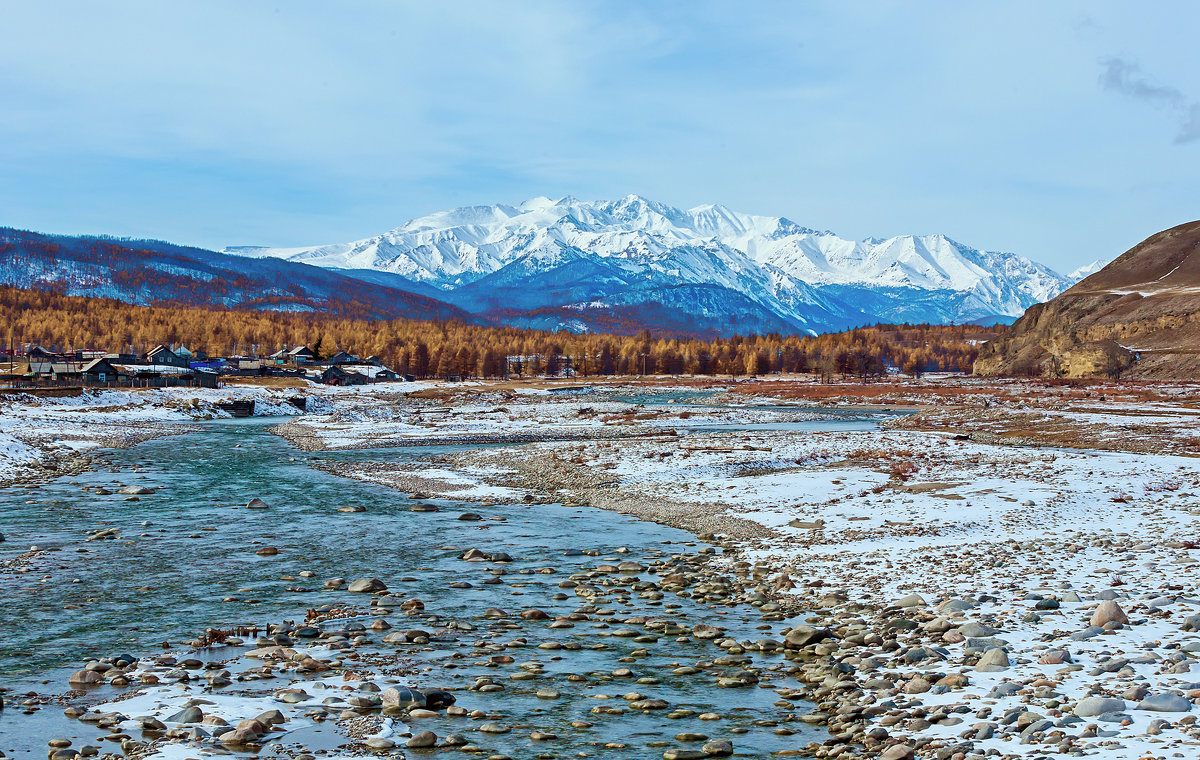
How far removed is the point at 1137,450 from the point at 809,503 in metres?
25.9

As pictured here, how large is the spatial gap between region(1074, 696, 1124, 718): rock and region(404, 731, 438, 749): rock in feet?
28.6

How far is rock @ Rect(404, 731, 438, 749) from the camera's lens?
12.1 m

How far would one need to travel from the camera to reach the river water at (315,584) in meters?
13.4

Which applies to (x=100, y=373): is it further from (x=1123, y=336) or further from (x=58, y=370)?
(x=1123, y=336)

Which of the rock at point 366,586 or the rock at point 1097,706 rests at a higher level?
the rock at point 1097,706

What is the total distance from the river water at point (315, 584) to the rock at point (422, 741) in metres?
0.55

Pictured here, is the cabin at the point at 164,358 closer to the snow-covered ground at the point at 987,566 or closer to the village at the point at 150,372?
the village at the point at 150,372

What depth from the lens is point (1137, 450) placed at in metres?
46.2

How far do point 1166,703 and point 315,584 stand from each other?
17744mm

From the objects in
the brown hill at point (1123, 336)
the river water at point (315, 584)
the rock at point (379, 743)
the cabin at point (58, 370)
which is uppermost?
the brown hill at point (1123, 336)

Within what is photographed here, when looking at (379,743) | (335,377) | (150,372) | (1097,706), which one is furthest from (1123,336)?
(379,743)

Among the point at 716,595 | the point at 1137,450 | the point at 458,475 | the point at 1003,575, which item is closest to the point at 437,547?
the point at 716,595

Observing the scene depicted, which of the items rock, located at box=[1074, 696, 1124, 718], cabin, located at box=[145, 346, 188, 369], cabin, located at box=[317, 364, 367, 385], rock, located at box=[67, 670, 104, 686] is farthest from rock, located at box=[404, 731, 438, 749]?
cabin, located at box=[317, 364, 367, 385]

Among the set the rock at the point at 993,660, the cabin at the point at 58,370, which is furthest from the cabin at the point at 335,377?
the rock at the point at 993,660
